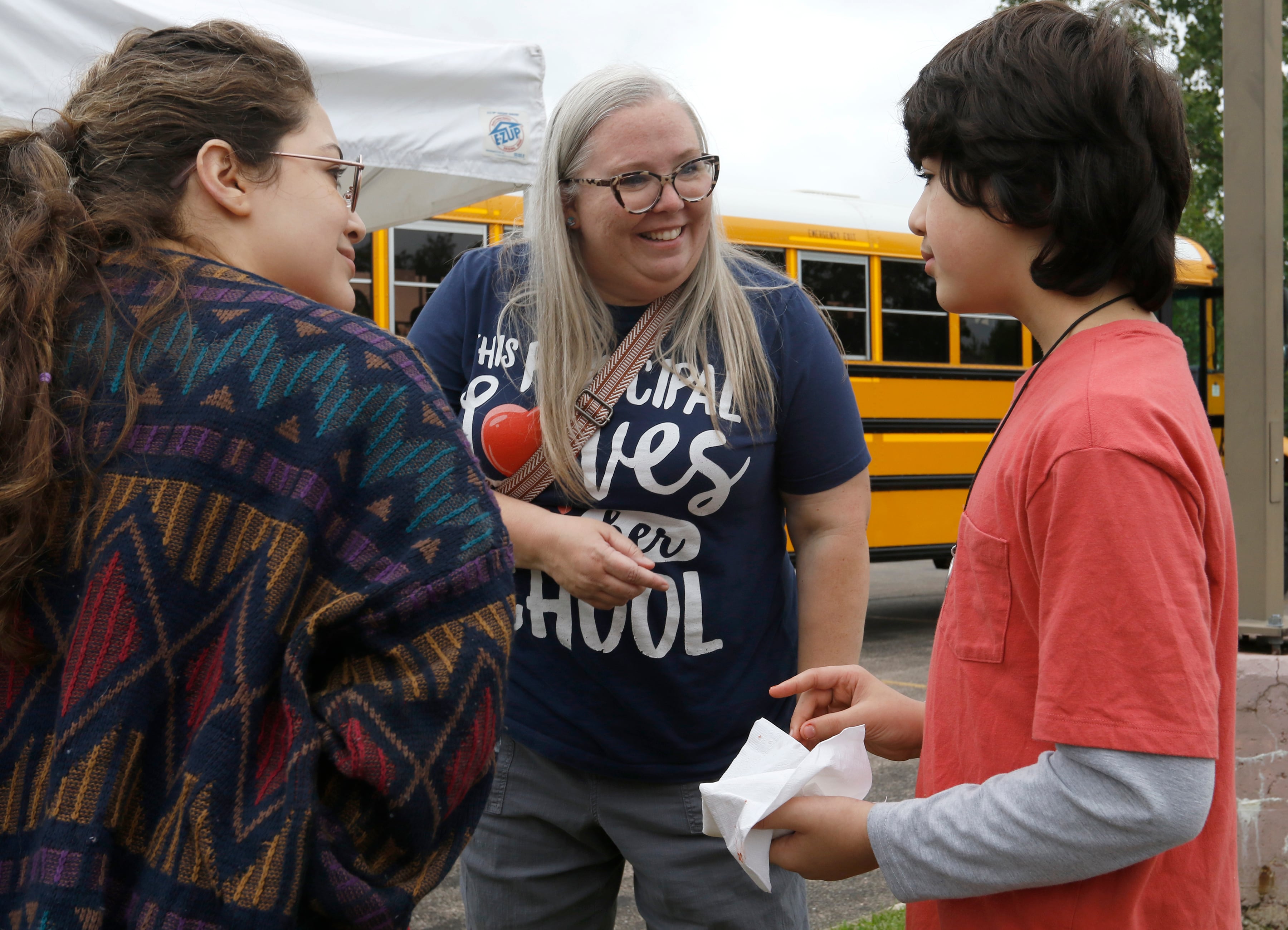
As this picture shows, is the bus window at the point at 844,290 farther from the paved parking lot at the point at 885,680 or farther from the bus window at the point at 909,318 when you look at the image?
the paved parking lot at the point at 885,680

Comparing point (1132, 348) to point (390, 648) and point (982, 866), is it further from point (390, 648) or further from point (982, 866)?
point (390, 648)

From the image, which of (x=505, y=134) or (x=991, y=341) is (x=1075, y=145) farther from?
(x=991, y=341)

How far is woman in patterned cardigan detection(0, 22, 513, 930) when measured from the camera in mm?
978

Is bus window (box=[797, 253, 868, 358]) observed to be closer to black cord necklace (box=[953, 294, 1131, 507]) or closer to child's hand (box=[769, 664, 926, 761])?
child's hand (box=[769, 664, 926, 761])

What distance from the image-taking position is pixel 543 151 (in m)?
2.02

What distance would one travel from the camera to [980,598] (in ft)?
3.77

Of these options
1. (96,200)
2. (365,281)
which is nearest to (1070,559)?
(96,200)

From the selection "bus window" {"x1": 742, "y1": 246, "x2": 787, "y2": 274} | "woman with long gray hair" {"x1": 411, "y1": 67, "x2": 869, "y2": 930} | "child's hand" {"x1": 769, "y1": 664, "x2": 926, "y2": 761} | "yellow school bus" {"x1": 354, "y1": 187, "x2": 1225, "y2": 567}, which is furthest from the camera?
"yellow school bus" {"x1": 354, "y1": 187, "x2": 1225, "y2": 567}

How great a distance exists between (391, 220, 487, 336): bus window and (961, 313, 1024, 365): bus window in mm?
3587

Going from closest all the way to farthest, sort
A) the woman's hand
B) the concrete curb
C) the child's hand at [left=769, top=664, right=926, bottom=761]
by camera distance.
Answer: the child's hand at [left=769, top=664, right=926, bottom=761] < the woman's hand < the concrete curb

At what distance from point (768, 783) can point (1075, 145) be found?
0.76 meters

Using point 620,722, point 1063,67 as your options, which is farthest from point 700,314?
point 1063,67

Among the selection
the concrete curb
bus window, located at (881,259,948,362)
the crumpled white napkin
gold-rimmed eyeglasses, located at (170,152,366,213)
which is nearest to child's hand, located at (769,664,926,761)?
the crumpled white napkin

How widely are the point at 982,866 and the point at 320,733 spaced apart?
0.64 m
